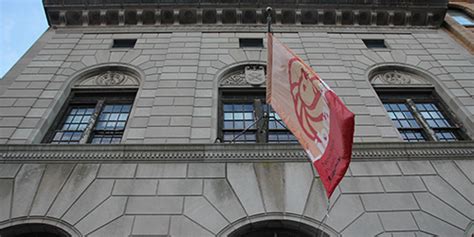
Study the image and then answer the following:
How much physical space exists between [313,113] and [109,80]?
27.5 ft

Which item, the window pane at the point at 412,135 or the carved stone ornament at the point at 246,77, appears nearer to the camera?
the window pane at the point at 412,135

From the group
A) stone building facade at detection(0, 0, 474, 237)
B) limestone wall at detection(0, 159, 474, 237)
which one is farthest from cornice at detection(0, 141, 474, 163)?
limestone wall at detection(0, 159, 474, 237)

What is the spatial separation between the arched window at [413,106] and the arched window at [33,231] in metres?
9.84

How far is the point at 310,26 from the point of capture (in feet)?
49.4

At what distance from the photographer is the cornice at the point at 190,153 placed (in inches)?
329

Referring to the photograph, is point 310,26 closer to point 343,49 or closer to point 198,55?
point 343,49

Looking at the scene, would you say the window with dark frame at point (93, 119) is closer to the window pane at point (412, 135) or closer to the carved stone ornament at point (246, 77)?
the carved stone ornament at point (246, 77)

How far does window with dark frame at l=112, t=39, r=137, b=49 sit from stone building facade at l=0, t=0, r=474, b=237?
0.40 feet

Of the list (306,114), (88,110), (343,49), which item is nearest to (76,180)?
(88,110)

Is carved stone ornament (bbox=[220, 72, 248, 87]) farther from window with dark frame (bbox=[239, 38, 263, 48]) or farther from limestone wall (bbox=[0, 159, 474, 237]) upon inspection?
limestone wall (bbox=[0, 159, 474, 237])

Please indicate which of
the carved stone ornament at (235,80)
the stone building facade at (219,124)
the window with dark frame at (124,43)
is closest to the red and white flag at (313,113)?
the stone building facade at (219,124)

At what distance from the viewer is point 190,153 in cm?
847

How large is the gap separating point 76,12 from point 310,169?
13221mm

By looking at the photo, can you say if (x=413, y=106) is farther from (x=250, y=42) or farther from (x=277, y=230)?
(x=277, y=230)
